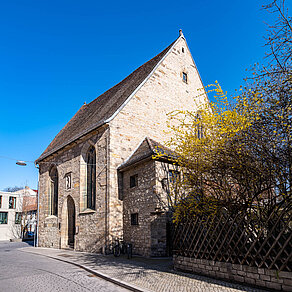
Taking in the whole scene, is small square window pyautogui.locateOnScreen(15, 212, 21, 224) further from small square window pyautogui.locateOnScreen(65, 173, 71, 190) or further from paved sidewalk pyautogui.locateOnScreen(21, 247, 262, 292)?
paved sidewalk pyautogui.locateOnScreen(21, 247, 262, 292)

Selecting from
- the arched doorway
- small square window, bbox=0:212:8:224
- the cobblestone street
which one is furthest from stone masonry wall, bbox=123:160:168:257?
small square window, bbox=0:212:8:224

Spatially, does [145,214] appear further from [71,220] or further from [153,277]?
[71,220]

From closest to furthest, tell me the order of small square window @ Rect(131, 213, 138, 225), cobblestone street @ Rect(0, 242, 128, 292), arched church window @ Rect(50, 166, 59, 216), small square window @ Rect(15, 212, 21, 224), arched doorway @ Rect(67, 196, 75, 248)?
1. cobblestone street @ Rect(0, 242, 128, 292)
2. small square window @ Rect(131, 213, 138, 225)
3. arched doorway @ Rect(67, 196, 75, 248)
4. arched church window @ Rect(50, 166, 59, 216)
5. small square window @ Rect(15, 212, 21, 224)

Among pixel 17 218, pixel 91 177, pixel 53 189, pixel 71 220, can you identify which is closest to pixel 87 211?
pixel 91 177

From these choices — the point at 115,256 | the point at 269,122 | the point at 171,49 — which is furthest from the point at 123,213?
the point at 171,49

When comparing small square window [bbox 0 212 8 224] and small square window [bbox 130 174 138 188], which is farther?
small square window [bbox 0 212 8 224]

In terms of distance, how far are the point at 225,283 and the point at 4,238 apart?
40339 millimetres

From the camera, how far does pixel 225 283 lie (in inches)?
284

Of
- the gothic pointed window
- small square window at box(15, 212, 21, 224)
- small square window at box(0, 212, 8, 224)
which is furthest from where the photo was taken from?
small square window at box(15, 212, 21, 224)

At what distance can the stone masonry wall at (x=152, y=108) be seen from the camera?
14.9 meters

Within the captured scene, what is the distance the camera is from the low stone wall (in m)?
6.21

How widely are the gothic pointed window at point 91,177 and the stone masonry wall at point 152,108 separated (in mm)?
2380

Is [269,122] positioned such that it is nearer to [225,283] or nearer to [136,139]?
[225,283]

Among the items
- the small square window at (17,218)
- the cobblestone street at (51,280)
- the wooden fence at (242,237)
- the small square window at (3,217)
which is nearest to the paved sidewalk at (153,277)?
the cobblestone street at (51,280)
